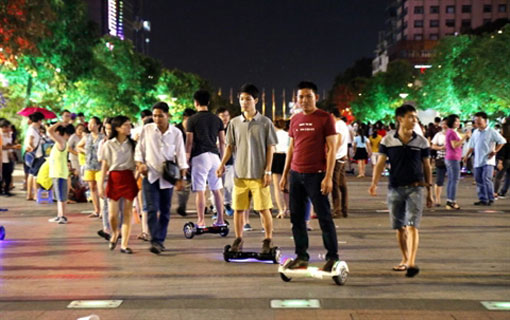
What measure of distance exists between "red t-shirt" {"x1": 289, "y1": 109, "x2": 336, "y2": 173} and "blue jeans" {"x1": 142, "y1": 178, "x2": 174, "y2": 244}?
2678 mm

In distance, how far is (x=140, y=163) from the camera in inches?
403

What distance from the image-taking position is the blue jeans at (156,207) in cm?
1020

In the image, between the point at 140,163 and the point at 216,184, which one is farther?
the point at 216,184

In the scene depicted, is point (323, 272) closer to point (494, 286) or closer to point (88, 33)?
point (494, 286)

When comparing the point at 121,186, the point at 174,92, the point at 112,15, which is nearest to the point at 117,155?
the point at 121,186

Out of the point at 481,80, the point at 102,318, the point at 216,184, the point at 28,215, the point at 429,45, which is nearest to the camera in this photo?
the point at 102,318

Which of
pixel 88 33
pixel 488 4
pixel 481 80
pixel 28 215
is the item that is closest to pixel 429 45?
pixel 488 4

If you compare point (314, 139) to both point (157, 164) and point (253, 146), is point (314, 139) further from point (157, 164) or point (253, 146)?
point (157, 164)

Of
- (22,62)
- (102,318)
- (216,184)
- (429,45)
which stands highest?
(429,45)

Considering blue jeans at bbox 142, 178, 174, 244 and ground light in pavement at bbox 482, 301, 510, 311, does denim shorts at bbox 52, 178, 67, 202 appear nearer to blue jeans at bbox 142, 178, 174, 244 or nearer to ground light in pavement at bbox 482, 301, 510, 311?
blue jeans at bbox 142, 178, 174, 244

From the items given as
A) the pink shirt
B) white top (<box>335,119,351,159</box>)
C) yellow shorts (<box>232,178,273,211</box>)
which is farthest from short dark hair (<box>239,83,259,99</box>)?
the pink shirt

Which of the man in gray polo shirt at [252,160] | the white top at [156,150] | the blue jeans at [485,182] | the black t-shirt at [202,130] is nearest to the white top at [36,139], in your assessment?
the black t-shirt at [202,130]

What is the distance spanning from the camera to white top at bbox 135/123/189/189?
1023cm

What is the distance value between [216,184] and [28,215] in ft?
17.0
